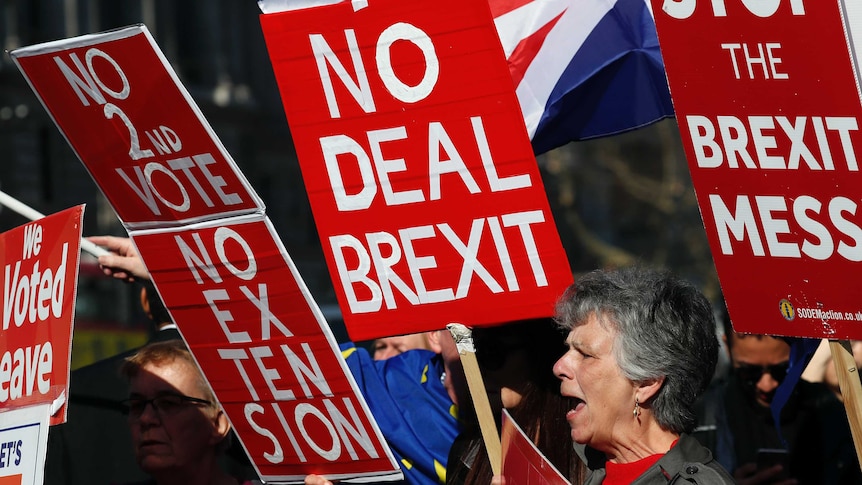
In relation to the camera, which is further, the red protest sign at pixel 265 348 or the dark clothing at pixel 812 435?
the dark clothing at pixel 812 435

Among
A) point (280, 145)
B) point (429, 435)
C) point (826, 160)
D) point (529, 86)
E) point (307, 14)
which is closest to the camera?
point (826, 160)

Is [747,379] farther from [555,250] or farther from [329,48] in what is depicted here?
[329,48]

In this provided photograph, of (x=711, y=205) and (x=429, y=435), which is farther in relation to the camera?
(x=429, y=435)

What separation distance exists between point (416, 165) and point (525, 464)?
720 mm

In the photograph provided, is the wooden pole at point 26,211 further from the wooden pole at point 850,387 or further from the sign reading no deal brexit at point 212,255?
the wooden pole at point 850,387

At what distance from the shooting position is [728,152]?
2.91 m

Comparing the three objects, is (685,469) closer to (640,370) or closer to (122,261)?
(640,370)

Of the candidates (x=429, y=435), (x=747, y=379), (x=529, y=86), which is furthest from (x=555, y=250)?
(x=747, y=379)

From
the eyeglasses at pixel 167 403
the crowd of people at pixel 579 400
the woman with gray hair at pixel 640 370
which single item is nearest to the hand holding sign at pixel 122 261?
the crowd of people at pixel 579 400

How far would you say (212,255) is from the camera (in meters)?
3.47

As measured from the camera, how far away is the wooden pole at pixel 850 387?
9.29 feet

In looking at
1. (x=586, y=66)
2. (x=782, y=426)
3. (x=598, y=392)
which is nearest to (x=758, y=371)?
(x=782, y=426)

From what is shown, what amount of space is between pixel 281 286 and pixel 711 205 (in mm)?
1063

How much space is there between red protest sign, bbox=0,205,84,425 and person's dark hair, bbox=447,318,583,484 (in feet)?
3.43
